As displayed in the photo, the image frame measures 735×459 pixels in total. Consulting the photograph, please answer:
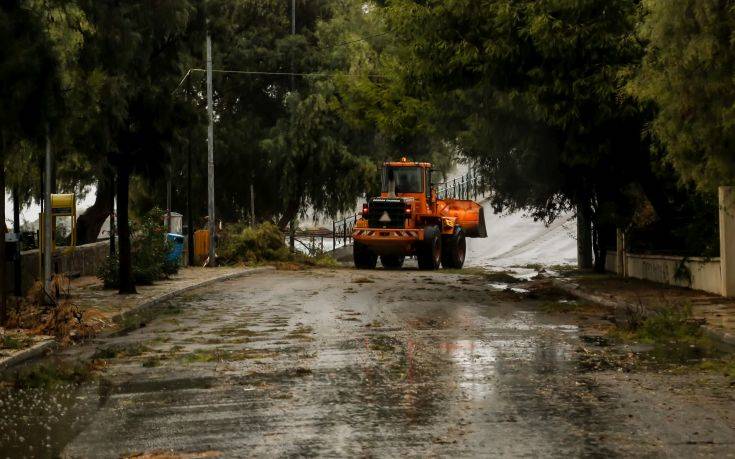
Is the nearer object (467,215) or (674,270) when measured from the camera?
(674,270)

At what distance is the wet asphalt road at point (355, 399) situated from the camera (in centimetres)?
870

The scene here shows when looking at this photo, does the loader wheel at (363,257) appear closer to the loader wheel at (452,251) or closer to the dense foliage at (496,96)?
the loader wheel at (452,251)

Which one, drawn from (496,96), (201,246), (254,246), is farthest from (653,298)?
(201,246)

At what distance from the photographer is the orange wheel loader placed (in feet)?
130

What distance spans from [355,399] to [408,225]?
29.0 m

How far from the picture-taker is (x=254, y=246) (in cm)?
4581

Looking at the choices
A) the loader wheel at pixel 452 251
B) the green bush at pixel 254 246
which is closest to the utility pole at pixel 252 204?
the green bush at pixel 254 246

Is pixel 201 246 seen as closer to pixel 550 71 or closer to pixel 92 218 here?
pixel 92 218

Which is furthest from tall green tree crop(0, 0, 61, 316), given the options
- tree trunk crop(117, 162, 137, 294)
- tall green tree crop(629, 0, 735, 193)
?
tall green tree crop(629, 0, 735, 193)

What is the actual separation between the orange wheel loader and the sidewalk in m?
8.88

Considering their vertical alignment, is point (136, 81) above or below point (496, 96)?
below

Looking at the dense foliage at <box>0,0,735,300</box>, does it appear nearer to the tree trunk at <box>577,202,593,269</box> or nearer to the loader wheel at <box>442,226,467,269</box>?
the tree trunk at <box>577,202,593,269</box>

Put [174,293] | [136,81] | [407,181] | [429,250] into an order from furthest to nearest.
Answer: [407,181] → [429,250] → [174,293] → [136,81]

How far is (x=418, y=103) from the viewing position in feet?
125
